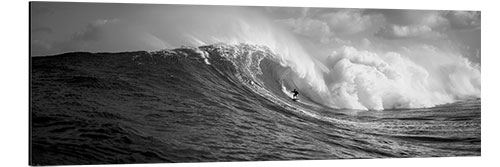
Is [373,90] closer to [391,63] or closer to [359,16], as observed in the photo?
[391,63]

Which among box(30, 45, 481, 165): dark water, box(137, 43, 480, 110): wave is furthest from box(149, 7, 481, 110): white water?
box(30, 45, 481, 165): dark water

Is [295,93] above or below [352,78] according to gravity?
below

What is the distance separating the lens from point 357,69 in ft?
28.2

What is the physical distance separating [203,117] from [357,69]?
2.09 metres

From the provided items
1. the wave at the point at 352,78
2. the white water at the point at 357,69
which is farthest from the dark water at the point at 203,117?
the white water at the point at 357,69

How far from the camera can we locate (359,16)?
8.48 metres

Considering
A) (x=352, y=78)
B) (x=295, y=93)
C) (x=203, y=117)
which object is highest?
(x=352, y=78)

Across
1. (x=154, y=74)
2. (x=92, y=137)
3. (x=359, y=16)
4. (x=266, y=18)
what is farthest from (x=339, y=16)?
(x=92, y=137)

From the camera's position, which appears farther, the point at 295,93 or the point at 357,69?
the point at 357,69

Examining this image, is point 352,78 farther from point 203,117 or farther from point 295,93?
point 203,117

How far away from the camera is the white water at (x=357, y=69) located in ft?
26.2

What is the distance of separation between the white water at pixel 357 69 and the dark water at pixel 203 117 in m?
0.13

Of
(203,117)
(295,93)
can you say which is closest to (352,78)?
(295,93)
